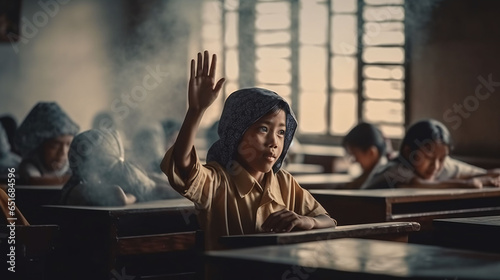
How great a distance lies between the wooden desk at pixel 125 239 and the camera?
410 centimetres

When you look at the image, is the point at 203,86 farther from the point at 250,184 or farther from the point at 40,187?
the point at 40,187

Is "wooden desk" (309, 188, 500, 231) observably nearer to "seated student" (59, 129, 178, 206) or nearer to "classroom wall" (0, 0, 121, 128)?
"seated student" (59, 129, 178, 206)

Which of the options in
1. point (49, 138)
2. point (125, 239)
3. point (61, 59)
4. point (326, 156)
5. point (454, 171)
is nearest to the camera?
point (125, 239)

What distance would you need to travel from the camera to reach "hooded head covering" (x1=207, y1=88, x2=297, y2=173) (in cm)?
341

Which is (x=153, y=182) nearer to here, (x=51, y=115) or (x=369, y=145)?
(x=51, y=115)

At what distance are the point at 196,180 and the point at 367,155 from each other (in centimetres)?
356

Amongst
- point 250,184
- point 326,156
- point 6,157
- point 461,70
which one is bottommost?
point 326,156

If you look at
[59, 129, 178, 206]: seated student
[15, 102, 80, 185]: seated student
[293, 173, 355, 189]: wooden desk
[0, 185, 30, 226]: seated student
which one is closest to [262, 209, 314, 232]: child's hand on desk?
[0, 185, 30, 226]: seated student

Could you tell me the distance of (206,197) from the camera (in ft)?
10.9

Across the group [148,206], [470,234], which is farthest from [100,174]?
[470,234]

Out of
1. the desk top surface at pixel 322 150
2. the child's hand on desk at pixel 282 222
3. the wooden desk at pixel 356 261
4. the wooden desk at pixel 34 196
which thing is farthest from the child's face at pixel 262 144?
the desk top surface at pixel 322 150

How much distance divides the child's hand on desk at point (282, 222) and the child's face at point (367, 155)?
333 centimetres

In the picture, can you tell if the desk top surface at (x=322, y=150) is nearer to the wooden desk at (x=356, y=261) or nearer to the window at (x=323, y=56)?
the window at (x=323, y=56)

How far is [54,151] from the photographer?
5.80 m
